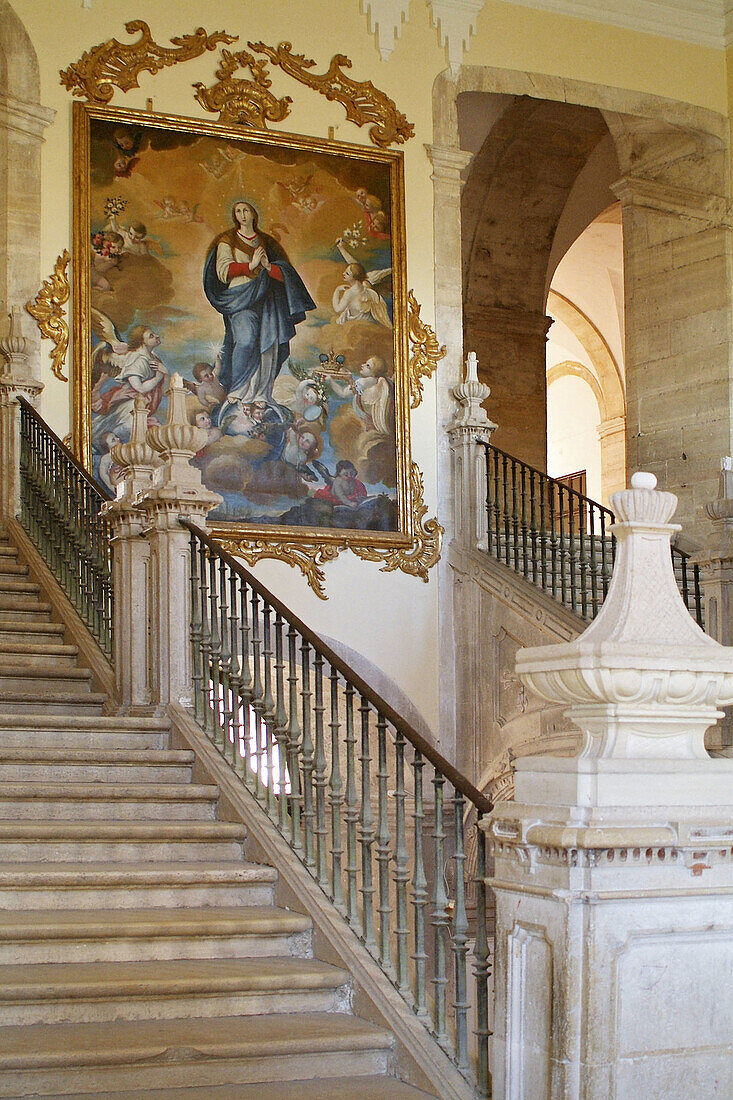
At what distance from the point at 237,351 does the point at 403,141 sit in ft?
7.55

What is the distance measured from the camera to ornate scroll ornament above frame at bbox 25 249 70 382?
1123 cm

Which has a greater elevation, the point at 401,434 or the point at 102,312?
the point at 102,312

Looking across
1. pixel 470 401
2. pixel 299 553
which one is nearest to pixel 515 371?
pixel 470 401

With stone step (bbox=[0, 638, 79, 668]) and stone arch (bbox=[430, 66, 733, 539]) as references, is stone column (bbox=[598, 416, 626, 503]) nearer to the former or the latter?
stone arch (bbox=[430, 66, 733, 539])

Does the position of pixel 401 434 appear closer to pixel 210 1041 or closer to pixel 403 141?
pixel 403 141

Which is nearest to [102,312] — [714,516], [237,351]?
[237,351]

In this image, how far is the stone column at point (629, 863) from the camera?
3891mm

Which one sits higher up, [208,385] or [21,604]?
[208,385]

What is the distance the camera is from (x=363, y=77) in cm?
1247

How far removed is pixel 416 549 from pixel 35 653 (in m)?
4.63

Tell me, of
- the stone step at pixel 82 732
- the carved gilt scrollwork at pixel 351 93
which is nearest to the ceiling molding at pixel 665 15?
the carved gilt scrollwork at pixel 351 93

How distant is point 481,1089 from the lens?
4598 millimetres

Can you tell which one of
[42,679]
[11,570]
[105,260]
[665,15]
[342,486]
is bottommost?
[42,679]

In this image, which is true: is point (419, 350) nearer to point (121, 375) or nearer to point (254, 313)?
point (254, 313)
